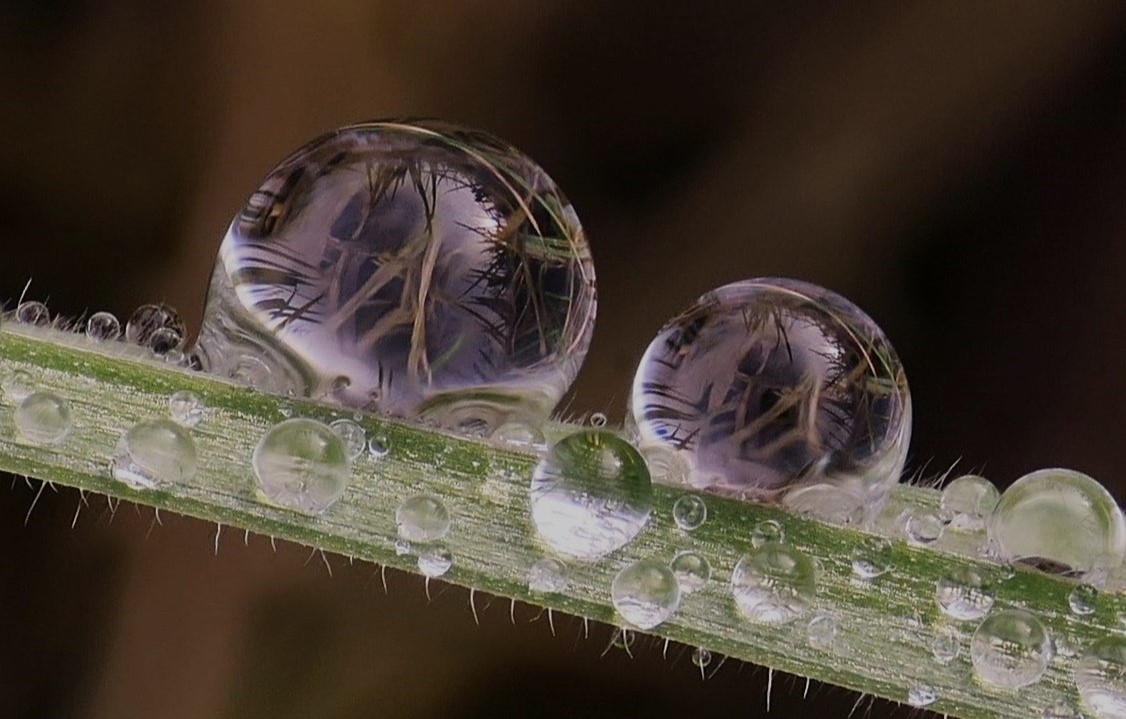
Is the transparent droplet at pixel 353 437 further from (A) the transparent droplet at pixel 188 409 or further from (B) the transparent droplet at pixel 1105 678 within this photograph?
(B) the transparent droplet at pixel 1105 678

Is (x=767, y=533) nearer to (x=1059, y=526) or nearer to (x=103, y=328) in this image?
(x=1059, y=526)

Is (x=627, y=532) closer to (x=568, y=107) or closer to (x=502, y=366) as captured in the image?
(x=502, y=366)

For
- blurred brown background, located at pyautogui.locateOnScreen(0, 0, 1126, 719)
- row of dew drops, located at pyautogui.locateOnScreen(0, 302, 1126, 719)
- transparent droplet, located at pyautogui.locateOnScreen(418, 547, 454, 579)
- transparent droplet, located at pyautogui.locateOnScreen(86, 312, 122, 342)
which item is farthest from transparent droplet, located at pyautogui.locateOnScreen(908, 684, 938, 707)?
blurred brown background, located at pyautogui.locateOnScreen(0, 0, 1126, 719)

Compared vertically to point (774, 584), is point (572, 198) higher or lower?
higher

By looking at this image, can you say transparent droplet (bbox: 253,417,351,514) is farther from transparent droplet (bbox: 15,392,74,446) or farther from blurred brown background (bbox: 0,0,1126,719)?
blurred brown background (bbox: 0,0,1126,719)

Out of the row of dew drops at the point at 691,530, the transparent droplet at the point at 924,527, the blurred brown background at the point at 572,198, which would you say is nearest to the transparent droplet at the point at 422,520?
the row of dew drops at the point at 691,530

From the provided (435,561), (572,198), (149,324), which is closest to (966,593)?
(435,561)
